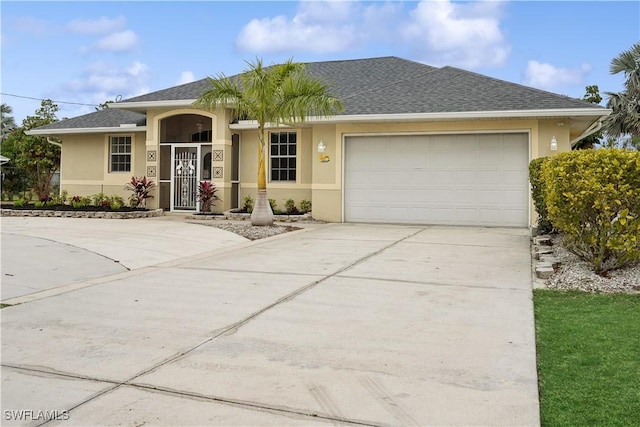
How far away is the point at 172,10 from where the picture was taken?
15938 millimetres

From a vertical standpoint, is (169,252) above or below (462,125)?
below

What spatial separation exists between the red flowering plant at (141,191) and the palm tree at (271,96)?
5.56m

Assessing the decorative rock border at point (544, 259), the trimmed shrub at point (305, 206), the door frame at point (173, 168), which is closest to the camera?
the decorative rock border at point (544, 259)

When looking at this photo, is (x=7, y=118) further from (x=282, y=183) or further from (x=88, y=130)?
(x=282, y=183)

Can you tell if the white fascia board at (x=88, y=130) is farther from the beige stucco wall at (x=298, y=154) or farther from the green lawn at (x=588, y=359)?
the green lawn at (x=588, y=359)

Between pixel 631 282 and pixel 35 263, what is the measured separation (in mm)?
8387

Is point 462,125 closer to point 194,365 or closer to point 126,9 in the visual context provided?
point 126,9

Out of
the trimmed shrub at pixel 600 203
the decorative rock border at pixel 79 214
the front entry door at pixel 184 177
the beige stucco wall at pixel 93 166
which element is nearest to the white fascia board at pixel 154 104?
the front entry door at pixel 184 177

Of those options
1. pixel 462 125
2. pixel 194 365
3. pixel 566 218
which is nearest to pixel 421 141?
pixel 462 125

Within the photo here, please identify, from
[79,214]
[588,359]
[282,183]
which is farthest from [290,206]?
[588,359]

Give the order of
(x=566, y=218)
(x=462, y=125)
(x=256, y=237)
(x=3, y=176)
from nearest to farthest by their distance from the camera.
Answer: (x=566, y=218) < (x=256, y=237) < (x=462, y=125) < (x=3, y=176)

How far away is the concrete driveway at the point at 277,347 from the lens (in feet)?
10.5

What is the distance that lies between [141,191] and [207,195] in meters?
2.63

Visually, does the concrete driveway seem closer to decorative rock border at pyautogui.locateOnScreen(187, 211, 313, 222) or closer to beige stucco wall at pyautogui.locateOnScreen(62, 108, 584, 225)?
beige stucco wall at pyautogui.locateOnScreen(62, 108, 584, 225)
